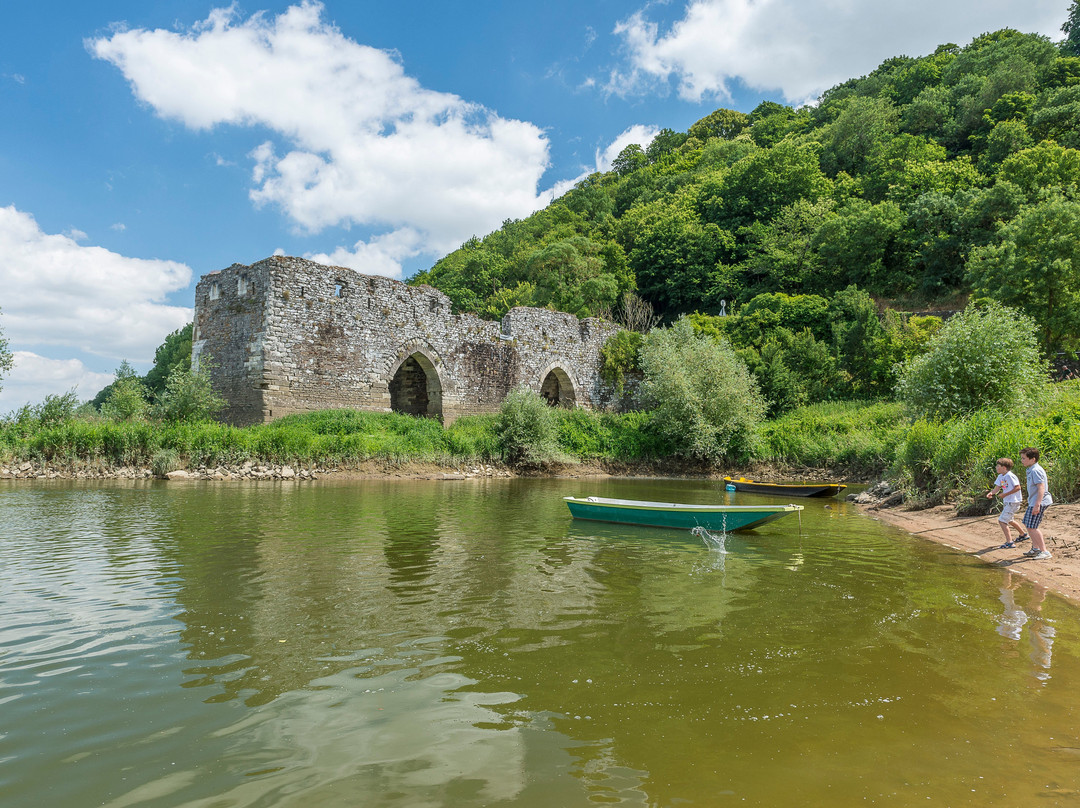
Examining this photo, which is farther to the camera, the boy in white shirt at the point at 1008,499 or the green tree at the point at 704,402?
the green tree at the point at 704,402

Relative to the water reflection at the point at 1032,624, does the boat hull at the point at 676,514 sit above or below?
above

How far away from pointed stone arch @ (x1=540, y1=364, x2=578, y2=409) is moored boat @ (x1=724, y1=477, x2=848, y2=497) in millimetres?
11946

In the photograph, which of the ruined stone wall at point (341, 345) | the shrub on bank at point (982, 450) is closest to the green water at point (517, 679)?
the shrub on bank at point (982, 450)

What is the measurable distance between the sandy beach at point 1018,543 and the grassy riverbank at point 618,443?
607 millimetres

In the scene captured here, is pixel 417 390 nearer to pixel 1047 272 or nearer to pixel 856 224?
pixel 1047 272

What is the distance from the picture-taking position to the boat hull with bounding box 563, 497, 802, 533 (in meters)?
8.80

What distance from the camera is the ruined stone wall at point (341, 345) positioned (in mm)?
19328

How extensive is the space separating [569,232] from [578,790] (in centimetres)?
4916

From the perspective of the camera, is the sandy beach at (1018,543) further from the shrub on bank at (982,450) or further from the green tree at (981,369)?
the green tree at (981,369)

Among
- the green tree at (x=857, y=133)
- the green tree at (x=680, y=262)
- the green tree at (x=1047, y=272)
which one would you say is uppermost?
the green tree at (x=857, y=133)

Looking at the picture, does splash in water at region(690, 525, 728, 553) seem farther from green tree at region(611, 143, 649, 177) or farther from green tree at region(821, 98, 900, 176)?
green tree at region(611, 143, 649, 177)

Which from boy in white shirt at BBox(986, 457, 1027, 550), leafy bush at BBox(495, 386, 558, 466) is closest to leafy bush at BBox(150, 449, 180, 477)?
leafy bush at BBox(495, 386, 558, 466)

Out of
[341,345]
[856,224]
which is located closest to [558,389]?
[341,345]

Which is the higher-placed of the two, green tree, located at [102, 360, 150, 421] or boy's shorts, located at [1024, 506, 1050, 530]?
green tree, located at [102, 360, 150, 421]
